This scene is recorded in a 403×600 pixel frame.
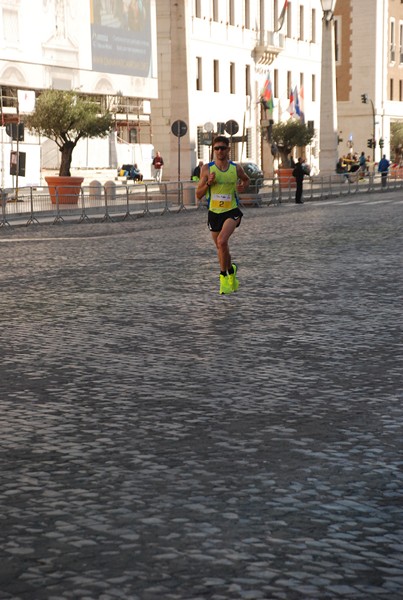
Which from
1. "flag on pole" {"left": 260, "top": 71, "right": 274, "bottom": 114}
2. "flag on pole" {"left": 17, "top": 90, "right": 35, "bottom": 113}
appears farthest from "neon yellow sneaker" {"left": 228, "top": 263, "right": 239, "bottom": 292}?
"flag on pole" {"left": 260, "top": 71, "right": 274, "bottom": 114}

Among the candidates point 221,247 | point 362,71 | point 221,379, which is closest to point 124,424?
point 221,379

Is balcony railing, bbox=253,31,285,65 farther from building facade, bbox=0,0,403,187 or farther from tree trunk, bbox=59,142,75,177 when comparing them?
tree trunk, bbox=59,142,75,177

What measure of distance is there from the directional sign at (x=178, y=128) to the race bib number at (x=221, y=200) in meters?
25.3

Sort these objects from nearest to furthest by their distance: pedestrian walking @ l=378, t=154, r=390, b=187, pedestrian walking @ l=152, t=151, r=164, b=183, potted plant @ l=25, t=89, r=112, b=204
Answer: potted plant @ l=25, t=89, r=112, b=204 → pedestrian walking @ l=378, t=154, r=390, b=187 → pedestrian walking @ l=152, t=151, r=164, b=183

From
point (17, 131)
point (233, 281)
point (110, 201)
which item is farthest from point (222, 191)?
point (17, 131)

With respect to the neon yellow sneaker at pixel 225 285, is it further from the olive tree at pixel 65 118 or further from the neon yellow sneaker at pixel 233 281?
the olive tree at pixel 65 118

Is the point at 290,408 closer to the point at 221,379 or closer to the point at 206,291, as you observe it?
the point at 221,379

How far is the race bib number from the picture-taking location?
46.0 ft

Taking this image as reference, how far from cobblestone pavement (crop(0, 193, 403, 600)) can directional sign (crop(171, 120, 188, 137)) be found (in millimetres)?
25412

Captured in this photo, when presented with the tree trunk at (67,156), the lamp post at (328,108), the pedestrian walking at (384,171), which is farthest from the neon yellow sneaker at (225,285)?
the pedestrian walking at (384,171)

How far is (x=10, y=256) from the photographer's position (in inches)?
776

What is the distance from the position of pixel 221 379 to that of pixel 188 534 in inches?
138

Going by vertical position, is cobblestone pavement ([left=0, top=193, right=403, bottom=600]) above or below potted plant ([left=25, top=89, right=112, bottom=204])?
below

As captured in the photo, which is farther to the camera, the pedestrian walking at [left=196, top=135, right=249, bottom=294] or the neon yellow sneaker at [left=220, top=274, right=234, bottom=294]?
the pedestrian walking at [left=196, top=135, right=249, bottom=294]
